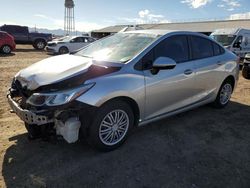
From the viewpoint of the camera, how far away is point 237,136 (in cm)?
457

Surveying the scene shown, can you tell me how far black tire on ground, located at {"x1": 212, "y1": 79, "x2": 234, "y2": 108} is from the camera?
581 centimetres

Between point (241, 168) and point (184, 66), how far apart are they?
1862 millimetres

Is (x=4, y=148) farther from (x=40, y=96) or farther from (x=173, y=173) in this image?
(x=173, y=173)

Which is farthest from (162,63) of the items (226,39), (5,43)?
(5,43)

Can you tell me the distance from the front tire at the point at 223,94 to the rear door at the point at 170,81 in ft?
3.80

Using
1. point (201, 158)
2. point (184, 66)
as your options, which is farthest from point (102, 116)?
point (184, 66)

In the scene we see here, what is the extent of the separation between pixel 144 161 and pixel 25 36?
2214 centimetres

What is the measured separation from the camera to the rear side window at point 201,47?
195 inches

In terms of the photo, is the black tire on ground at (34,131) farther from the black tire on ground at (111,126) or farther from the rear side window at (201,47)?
the rear side window at (201,47)

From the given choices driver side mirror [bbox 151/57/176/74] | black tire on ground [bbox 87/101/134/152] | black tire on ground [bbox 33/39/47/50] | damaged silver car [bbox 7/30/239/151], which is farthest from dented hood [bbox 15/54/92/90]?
black tire on ground [bbox 33/39/47/50]

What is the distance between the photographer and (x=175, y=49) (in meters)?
4.56

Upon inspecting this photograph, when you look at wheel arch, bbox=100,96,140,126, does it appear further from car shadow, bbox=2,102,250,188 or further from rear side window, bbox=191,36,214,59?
rear side window, bbox=191,36,214,59

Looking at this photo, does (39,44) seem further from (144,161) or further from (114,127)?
(144,161)

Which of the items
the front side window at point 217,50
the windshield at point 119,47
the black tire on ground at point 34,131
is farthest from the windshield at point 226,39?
the black tire on ground at point 34,131
